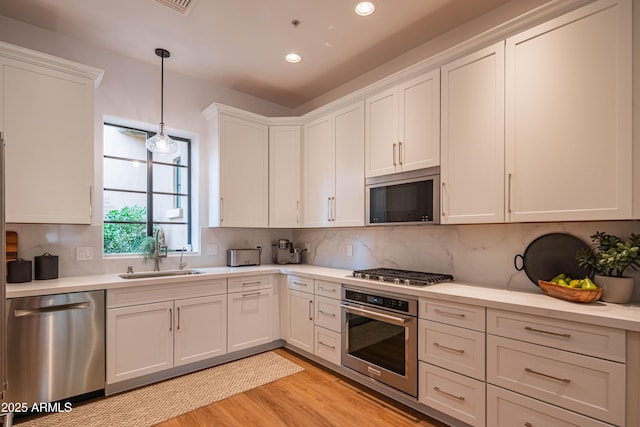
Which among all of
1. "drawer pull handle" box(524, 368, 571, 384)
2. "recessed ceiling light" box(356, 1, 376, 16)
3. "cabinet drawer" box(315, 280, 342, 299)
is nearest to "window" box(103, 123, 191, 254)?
"cabinet drawer" box(315, 280, 342, 299)

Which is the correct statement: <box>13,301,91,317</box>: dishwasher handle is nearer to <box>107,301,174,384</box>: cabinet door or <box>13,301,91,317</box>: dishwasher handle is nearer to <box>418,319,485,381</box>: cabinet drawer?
<box>107,301,174,384</box>: cabinet door

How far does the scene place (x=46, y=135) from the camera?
8.02 feet

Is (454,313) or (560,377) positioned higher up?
(454,313)

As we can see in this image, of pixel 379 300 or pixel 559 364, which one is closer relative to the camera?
pixel 559 364

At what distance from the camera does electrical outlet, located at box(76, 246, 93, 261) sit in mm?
2812

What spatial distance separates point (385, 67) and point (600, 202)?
7.54 feet

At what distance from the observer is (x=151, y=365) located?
104 inches

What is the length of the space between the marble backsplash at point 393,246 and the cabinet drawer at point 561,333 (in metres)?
0.54

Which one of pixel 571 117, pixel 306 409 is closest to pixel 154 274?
pixel 306 409

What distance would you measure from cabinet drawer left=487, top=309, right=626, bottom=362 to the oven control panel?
0.58m

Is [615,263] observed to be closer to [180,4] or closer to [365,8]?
[365,8]

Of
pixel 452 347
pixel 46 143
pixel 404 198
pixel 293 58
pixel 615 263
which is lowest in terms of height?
pixel 452 347

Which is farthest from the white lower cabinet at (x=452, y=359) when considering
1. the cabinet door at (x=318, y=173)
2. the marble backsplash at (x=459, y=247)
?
the cabinet door at (x=318, y=173)

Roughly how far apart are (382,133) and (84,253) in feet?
9.28
